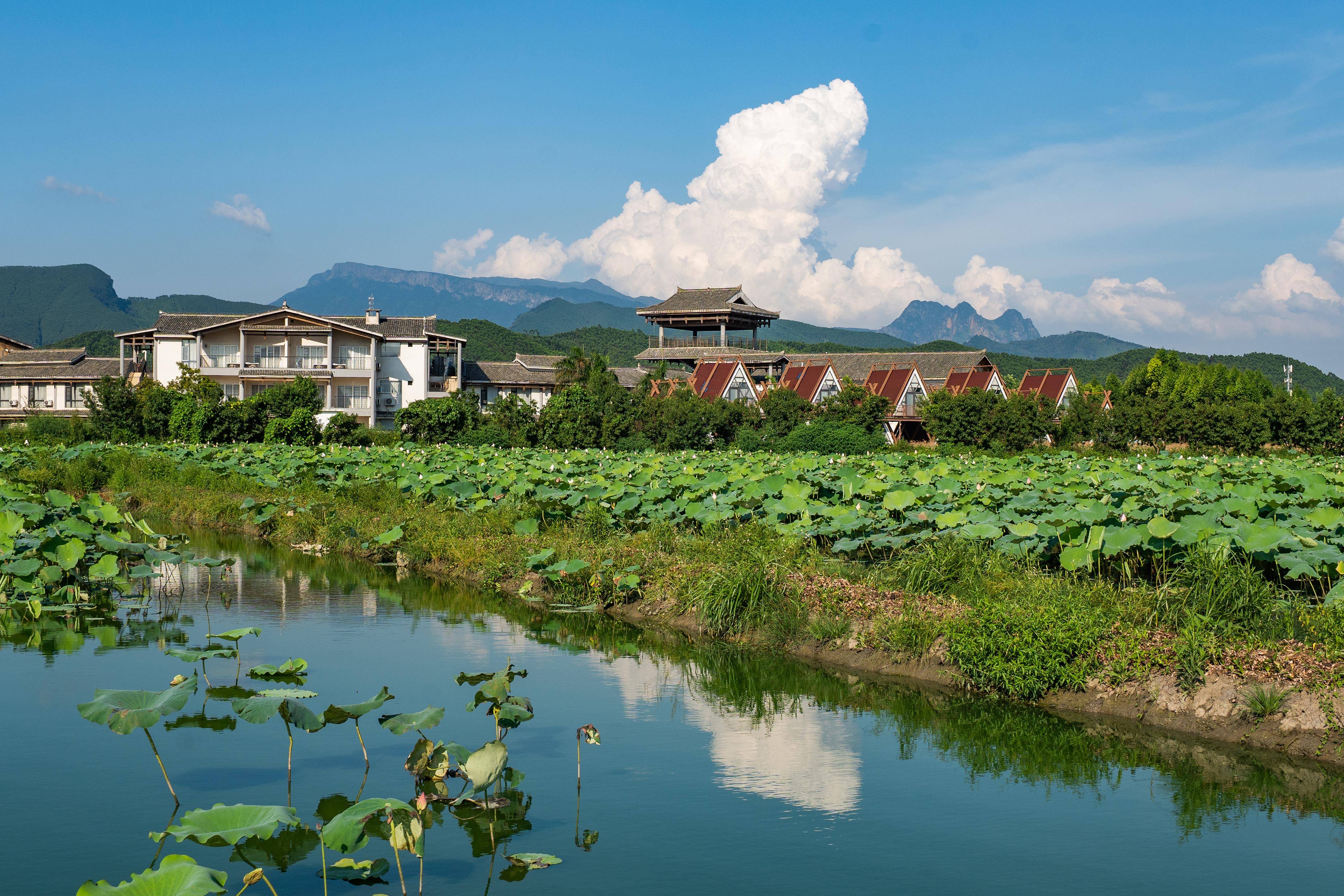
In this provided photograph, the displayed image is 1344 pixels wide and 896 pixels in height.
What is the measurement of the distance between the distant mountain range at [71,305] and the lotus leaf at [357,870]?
153143 mm

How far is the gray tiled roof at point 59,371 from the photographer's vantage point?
50.9m

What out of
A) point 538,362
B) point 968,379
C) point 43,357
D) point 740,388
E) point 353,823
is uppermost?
point 538,362

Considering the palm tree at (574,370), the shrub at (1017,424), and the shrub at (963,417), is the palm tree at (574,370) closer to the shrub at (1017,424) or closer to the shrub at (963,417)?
the shrub at (963,417)

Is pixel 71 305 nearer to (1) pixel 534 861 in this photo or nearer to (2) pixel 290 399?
(2) pixel 290 399

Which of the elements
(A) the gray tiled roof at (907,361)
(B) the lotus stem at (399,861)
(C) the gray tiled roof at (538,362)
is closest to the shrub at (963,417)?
(A) the gray tiled roof at (907,361)

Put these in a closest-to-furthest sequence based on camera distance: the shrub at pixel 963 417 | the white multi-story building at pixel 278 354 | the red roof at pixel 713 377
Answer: the shrub at pixel 963 417
the white multi-story building at pixel 278 354
the red roof at pixel 713 377

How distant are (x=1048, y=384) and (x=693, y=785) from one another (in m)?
50.9

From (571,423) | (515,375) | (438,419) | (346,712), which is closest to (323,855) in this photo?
(346,712)

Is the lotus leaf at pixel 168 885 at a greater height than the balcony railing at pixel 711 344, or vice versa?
the balcony railing at pixel 711 344

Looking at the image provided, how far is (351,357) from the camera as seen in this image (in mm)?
48375

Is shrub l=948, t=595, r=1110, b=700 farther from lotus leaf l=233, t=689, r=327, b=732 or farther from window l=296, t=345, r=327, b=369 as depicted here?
window l=296, t=345, r=327, b=369

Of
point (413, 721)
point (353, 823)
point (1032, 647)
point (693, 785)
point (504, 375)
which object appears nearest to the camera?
point (353, 823)

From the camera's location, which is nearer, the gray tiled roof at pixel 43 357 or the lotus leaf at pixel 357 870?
the lotus leaf at pixel 357 870

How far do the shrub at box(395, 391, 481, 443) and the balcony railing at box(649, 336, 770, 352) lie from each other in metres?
23.7
